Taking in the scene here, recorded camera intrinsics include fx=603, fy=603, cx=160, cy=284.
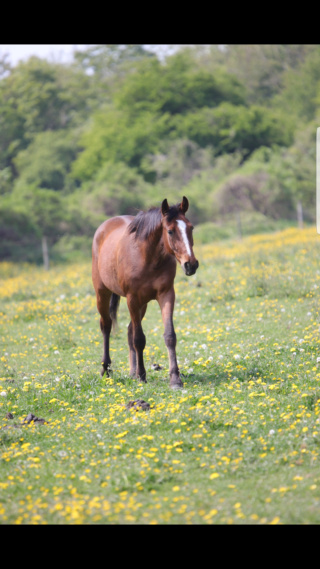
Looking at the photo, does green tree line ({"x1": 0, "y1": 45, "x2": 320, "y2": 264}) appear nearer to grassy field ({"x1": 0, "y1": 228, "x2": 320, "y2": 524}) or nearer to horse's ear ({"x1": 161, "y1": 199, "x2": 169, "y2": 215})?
grassy field ({"x1": 0, "y1": 228, "x2": 320, "y2": 524})

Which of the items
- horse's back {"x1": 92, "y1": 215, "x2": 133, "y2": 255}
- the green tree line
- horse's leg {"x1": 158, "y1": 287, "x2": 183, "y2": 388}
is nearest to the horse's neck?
horse's leg {"x1": 158, "y1": 287, "x2": 183, "y2": 388}

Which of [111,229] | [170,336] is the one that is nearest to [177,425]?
[170,336]

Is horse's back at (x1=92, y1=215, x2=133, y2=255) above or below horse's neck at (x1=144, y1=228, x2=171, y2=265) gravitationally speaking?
above

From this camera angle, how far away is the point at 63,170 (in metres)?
54.3

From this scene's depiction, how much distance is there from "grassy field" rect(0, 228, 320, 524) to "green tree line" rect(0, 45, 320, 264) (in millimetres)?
20498

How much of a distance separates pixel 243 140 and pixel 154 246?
46.9 meters

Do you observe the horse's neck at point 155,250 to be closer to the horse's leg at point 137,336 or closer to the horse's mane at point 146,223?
the horse's mane at point 146,223

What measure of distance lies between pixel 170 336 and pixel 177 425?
5.95 ft

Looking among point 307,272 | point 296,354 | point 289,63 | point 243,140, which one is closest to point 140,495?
point 296,354

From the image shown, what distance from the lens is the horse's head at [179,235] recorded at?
7406mm

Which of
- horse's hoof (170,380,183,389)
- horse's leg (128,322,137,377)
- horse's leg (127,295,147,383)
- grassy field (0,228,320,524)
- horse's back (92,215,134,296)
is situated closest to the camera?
grassy field (0,228,320,524)

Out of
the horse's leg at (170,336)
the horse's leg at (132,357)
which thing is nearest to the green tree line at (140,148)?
the horse's leg at (132,357)

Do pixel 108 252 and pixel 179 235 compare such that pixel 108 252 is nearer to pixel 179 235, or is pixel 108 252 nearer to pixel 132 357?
pixel 132 357

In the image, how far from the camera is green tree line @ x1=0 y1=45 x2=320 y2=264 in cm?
3344
